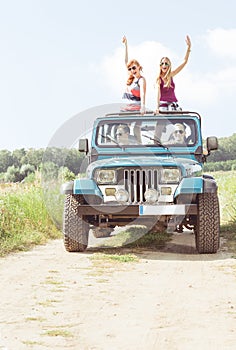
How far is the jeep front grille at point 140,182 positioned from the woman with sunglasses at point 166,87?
1640 mm

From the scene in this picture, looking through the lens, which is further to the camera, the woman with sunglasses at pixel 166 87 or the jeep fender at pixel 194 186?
the woman with sunglasses at pixel 166 87

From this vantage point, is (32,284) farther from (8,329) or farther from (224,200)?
(224,200)

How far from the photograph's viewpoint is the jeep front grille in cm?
685

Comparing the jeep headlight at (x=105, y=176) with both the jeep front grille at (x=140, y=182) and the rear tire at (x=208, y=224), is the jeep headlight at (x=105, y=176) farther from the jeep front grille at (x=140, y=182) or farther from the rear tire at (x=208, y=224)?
the rear tire at (x=208, y=224)

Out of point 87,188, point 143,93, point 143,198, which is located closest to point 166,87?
point 143,93

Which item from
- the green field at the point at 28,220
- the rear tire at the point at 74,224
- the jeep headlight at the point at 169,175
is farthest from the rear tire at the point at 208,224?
the green field at the point at 28,220

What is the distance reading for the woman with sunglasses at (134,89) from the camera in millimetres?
8195

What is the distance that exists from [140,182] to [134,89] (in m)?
2.08

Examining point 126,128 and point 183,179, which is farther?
point 126,128

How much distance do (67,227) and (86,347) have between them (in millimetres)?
3969

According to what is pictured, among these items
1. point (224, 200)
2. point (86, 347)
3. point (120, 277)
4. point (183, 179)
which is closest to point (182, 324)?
point (86, 347)

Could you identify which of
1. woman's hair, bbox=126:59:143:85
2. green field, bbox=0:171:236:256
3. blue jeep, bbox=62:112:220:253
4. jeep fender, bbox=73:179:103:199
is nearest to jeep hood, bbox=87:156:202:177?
blue jeep, bbox=62:112:220:253

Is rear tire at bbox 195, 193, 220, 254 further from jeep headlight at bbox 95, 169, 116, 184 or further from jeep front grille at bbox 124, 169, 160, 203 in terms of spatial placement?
jeep headlight at bbox 95, 169, 116, 184

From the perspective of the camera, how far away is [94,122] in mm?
8250
